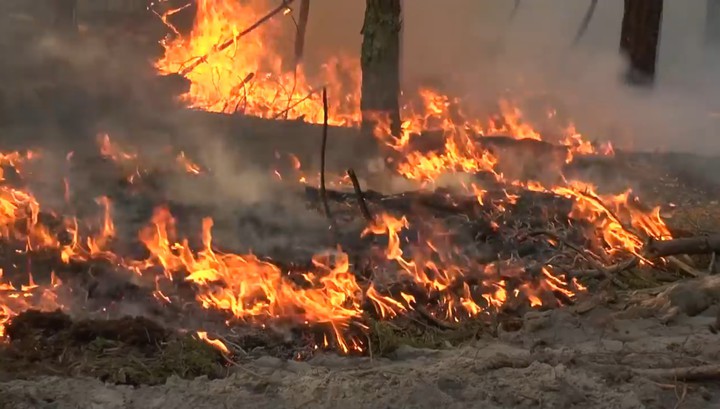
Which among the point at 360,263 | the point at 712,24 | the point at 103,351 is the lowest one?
the point at 103,351

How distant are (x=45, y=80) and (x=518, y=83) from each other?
8.40 metres

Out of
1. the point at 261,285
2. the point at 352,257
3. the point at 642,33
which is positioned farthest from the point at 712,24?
the point at 261,285

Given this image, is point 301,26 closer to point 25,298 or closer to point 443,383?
point 25,298

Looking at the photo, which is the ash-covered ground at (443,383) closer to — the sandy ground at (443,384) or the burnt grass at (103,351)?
the sandy ground at (443,384)

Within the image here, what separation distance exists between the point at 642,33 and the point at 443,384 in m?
9.30

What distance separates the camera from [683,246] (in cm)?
616

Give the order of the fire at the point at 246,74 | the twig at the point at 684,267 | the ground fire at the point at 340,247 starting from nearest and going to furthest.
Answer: the ground fire at the point at 340,247 < the twig at the point at 684,267 < the fire at the point at 246,74

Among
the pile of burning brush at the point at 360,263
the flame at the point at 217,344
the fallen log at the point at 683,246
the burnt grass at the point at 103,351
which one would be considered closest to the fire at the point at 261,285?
the pile of burning brush at the point at 360,263

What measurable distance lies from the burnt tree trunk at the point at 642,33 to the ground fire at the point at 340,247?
255 cm

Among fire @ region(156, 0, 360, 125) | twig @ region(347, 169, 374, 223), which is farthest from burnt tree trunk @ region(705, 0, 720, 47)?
twig @ region(347, 169, 374, 223)

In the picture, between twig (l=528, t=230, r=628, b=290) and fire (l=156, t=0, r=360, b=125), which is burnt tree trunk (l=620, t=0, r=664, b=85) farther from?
twig (l=528, t=230, r=628, b=290)

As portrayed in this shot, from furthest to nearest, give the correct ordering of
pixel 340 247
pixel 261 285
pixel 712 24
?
pixel 712 24 → pixel 340 247 → pixel 261 285

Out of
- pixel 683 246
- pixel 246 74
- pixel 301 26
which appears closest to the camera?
pixel 683 246

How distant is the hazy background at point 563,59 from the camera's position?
12.5 metres
